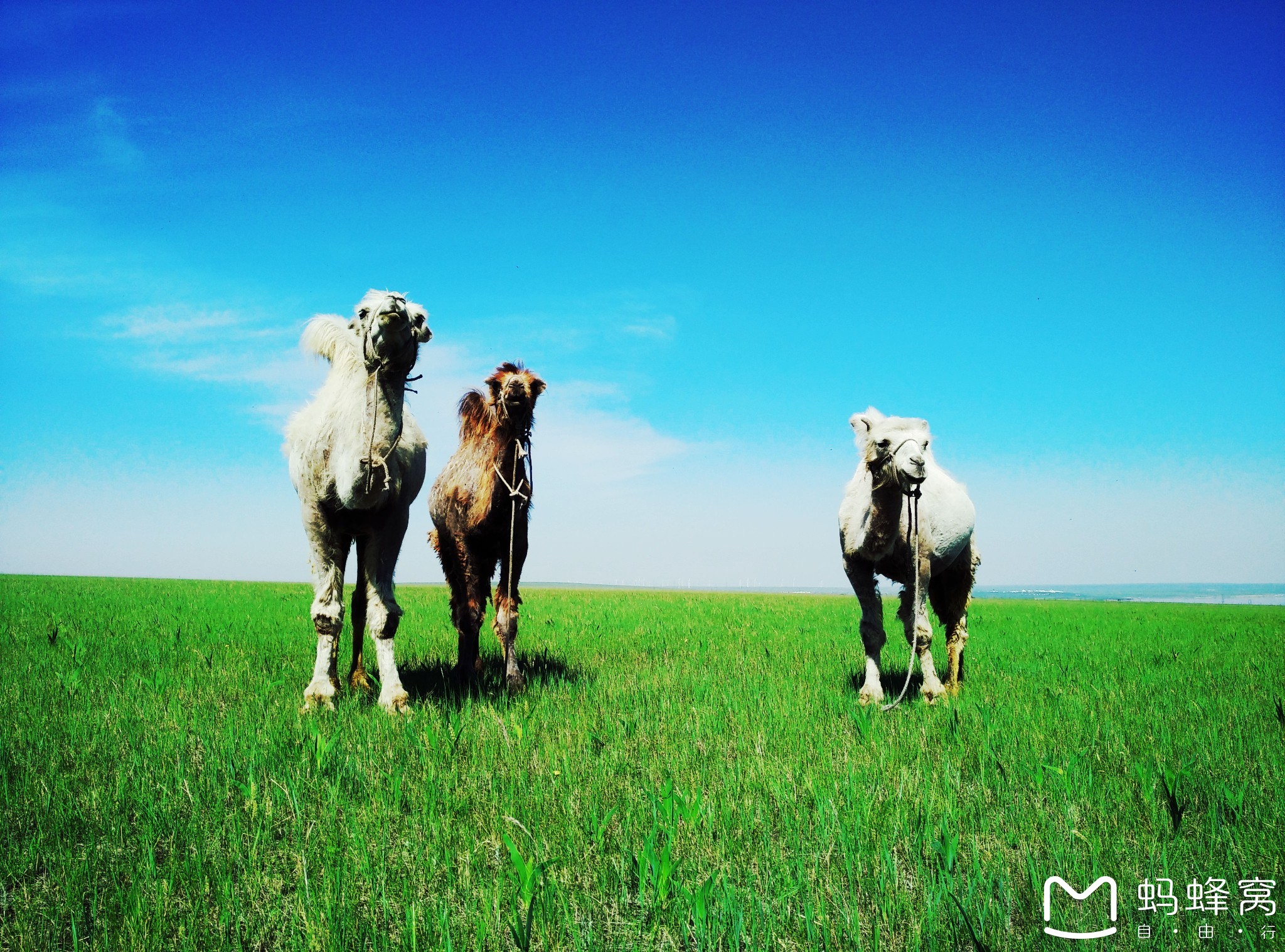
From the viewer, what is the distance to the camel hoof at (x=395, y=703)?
5.22 m

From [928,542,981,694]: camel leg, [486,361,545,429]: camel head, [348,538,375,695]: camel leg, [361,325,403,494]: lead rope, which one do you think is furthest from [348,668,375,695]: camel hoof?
[928,542,981,694]: camel leg

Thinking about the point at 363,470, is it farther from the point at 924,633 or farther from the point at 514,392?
the point at 924,633

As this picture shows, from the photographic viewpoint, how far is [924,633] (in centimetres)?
652

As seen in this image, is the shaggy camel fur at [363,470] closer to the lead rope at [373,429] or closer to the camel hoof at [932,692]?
the lead rope at [373,429]

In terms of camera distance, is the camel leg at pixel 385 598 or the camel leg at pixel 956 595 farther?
the camel leg at pixel 956 595

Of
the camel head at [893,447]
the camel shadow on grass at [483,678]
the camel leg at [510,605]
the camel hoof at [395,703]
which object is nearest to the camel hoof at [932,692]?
the camel head at [893,447]

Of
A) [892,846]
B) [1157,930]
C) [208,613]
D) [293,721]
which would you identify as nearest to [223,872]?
[293,721]

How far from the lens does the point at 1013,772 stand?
13.3ft

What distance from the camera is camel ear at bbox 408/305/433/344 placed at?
532cm

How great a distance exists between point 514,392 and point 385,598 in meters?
2.17

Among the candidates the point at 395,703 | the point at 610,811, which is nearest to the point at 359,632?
the point at 395,703

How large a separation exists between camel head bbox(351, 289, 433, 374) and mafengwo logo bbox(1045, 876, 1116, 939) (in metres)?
4.99

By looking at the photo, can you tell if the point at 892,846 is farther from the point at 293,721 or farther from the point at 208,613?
the point at 208,613

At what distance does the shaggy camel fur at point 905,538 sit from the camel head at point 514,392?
3.00m
